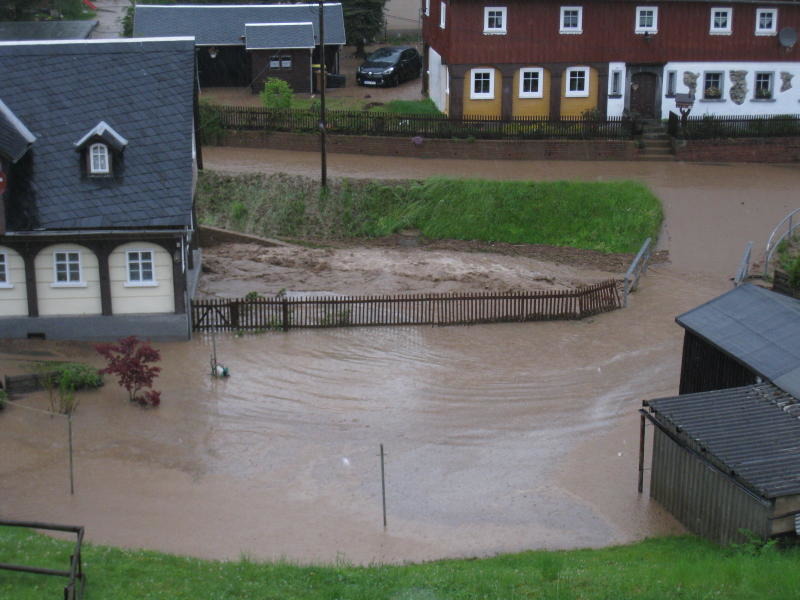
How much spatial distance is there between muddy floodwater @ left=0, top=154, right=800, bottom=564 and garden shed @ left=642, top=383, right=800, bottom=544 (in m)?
0.82

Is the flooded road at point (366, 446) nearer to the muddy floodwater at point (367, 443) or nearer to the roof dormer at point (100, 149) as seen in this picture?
the muddy floodwater at point (367, 443)

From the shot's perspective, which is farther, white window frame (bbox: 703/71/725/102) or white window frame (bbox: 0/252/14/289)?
white window frame (bbox: 703/71/725/102)

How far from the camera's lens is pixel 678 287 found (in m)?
33.8

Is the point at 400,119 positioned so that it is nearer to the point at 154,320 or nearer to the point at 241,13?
the point at 241,13

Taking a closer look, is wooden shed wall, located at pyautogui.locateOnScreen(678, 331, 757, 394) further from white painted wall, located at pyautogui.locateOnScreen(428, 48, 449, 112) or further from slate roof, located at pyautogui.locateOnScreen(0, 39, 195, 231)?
white painted wall, located at pyautogui.locateOnScreen(428, 48, 449, 112)

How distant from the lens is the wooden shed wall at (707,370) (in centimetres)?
2202

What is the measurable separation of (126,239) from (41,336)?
3414mm

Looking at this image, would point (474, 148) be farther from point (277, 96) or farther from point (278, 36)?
point (278, 36)

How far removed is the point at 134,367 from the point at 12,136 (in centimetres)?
799

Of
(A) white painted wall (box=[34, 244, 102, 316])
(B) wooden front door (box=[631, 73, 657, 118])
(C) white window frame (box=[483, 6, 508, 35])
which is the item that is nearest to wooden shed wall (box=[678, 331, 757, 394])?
(A) white painted wall (box=[34, 244, 102, 316])

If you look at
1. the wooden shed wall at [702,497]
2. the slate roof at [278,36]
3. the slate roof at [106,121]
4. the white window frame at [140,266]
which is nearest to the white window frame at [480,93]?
the slate roof at [278,36]

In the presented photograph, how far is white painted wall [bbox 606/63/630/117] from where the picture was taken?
153 feet

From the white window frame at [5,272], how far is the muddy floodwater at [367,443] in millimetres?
1507

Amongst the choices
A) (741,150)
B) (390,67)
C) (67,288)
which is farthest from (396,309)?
(390,67)
